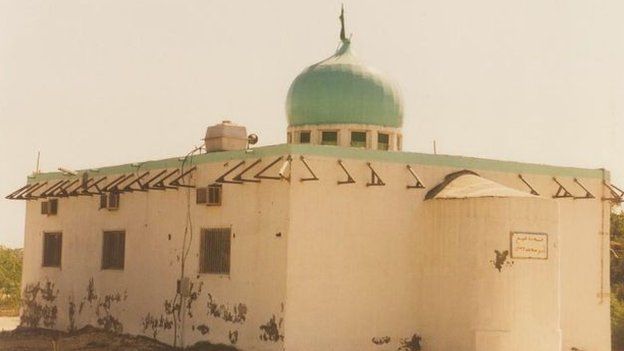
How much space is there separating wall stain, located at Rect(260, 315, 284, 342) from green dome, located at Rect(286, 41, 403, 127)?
22.2 ft

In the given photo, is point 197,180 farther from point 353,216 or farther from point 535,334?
point 535,334

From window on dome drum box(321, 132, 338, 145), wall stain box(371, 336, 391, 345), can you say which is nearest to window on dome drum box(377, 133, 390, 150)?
window on dome drum box(321, 132, 338, 145)

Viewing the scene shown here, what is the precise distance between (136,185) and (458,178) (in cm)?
807

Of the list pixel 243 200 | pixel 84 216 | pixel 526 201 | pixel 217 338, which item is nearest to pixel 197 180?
pixel 243 200

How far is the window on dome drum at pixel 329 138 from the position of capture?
976 inches

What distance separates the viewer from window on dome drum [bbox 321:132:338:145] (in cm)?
2478

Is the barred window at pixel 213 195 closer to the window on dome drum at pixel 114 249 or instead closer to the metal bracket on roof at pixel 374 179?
the metal bracket on roof at pixel 374 179

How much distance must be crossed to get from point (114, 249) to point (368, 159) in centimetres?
789

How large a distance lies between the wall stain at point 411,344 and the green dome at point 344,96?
20.2 ft

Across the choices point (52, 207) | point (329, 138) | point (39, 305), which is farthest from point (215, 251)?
point (39, 305)

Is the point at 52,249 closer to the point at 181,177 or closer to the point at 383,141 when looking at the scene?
the point at 181,177

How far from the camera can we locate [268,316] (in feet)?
65.1

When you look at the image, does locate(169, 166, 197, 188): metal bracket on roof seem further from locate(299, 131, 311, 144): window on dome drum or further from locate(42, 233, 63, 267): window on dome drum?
locate(42, 233, 63, 267): window on dome drum

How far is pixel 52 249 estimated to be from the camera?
1091 inches
